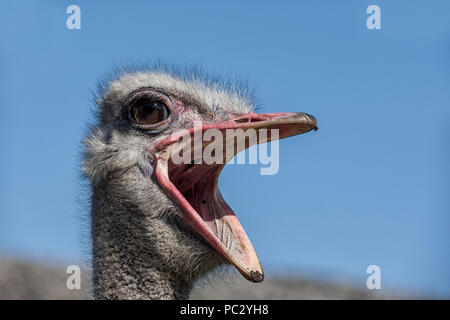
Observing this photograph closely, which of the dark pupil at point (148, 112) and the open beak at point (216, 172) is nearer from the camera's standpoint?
the open beak at point (216, 172)

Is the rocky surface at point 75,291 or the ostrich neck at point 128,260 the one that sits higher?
the ostrich neck at point 128,260

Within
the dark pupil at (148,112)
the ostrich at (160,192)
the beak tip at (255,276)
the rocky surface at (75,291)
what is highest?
the dark pupil at (148,112)

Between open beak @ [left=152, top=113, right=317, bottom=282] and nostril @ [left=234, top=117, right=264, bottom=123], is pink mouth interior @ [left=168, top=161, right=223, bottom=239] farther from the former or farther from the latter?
nostril @ [left=234, top=117, right=264, bottom=123]

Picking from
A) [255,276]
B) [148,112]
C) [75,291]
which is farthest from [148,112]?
[75,291]

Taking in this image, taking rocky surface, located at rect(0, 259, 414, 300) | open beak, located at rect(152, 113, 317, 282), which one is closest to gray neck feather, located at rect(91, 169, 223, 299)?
open beak, located at rect(152, 113, 317, 282)

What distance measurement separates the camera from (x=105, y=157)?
4336 millimetres

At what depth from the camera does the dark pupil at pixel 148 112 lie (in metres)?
4.30

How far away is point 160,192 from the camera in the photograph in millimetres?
4141

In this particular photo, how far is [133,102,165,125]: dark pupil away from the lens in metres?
4.30

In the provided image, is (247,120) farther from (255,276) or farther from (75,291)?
(75,291)

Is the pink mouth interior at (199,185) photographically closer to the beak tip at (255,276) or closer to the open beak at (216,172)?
the open beak at (216,172)

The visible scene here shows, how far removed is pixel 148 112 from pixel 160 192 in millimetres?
437

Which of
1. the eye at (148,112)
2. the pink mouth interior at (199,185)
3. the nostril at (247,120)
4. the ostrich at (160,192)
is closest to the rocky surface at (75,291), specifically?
the pink mouth interior at (199,185)
